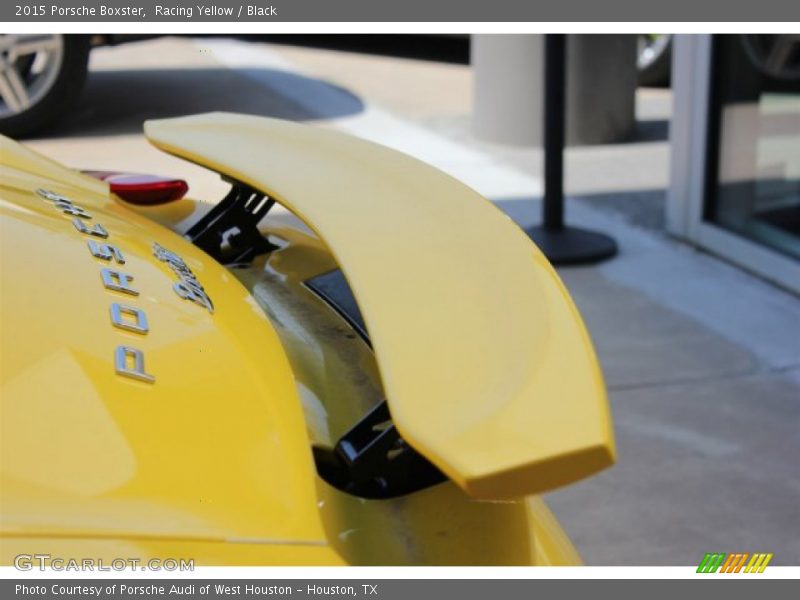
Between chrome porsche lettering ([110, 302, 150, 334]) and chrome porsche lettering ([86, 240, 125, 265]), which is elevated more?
chrome porsche lettering ([86, 240, 125, 265])

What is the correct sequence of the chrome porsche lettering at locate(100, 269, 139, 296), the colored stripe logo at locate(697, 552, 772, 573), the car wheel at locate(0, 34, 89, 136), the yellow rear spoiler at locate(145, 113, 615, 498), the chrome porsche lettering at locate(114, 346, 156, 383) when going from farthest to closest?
the car wheel at locate(0, 34, 89, 136) → the colored stripe logo at locate(697, 552, 772, 573) → the chrome porsche lettering at locate(100, 269, 139, 296) → the chrome porsche lettering at locate(114, 346, 156, 383) → the yellow rear spoiler at locate(145, 113, 615, 498)

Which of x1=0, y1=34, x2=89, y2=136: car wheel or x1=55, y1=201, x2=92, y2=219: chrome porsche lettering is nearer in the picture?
x1=55, y1=201, x2=92, y2=219: chrome porsche lettering

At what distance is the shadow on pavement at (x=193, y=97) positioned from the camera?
8836mm

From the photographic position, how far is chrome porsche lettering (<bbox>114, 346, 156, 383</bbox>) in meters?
1.36

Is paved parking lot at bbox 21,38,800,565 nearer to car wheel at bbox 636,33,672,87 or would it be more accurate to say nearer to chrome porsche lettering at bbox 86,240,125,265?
car wheel at bbox 636,33,672,87

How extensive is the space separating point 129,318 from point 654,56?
27.4 feet

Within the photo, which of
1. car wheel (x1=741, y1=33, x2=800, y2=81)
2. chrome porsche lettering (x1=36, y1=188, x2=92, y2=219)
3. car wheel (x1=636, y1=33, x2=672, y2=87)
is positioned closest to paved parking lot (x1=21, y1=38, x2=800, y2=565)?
car wheel (x1=636, y1=33, x2=672, y2=87)

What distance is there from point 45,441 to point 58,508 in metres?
0.08

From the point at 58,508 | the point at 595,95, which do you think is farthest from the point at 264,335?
the point at 595,95

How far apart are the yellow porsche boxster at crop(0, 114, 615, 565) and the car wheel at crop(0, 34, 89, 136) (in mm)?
6361

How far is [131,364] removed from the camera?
4.50 ft

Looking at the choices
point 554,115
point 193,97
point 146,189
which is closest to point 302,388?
point 146,189

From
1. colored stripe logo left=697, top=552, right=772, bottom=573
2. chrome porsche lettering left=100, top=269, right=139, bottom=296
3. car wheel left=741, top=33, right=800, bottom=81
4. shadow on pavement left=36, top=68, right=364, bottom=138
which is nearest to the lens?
chrome porsche lettering left=100, top=269, right=139, bottom=296

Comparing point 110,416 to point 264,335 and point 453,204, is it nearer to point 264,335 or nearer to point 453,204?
point 264,335
